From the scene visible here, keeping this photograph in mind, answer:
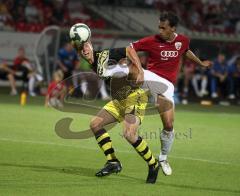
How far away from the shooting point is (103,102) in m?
25.6

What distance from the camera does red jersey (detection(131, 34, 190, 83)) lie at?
1133cm

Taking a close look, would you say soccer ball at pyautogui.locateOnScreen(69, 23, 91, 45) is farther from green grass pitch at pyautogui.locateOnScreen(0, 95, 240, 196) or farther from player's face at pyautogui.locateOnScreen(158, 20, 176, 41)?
green grass pitch at pyautogui.locateOnScreen(0, 95, 240, 196)

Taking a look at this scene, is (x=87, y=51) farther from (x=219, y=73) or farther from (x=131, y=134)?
(x=219, y=73)

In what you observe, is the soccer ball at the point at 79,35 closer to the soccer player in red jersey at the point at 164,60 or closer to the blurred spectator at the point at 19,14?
the soccer player in red jersey at the point at 164,60

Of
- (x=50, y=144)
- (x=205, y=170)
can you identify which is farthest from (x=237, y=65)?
(x=205, y=170)

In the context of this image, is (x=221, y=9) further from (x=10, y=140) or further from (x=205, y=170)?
(x=205, y=170)

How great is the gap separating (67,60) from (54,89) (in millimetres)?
2432

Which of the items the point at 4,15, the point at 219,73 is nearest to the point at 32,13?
the point at 4,15

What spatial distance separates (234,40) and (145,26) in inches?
282

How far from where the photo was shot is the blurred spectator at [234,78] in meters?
28.7

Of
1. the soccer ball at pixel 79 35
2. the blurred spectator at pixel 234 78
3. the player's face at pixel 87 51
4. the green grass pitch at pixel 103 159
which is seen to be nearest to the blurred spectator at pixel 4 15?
the blurred spectator at pixel 234 78

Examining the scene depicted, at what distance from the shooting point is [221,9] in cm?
3728


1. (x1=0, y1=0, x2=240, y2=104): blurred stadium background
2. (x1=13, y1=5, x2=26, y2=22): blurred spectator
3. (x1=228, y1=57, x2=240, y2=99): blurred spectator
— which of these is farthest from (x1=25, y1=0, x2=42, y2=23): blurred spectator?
(x1=228, y1=57, x2=240, y2=99): blurred spectator

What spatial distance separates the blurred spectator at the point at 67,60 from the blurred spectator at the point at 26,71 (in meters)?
1.06
